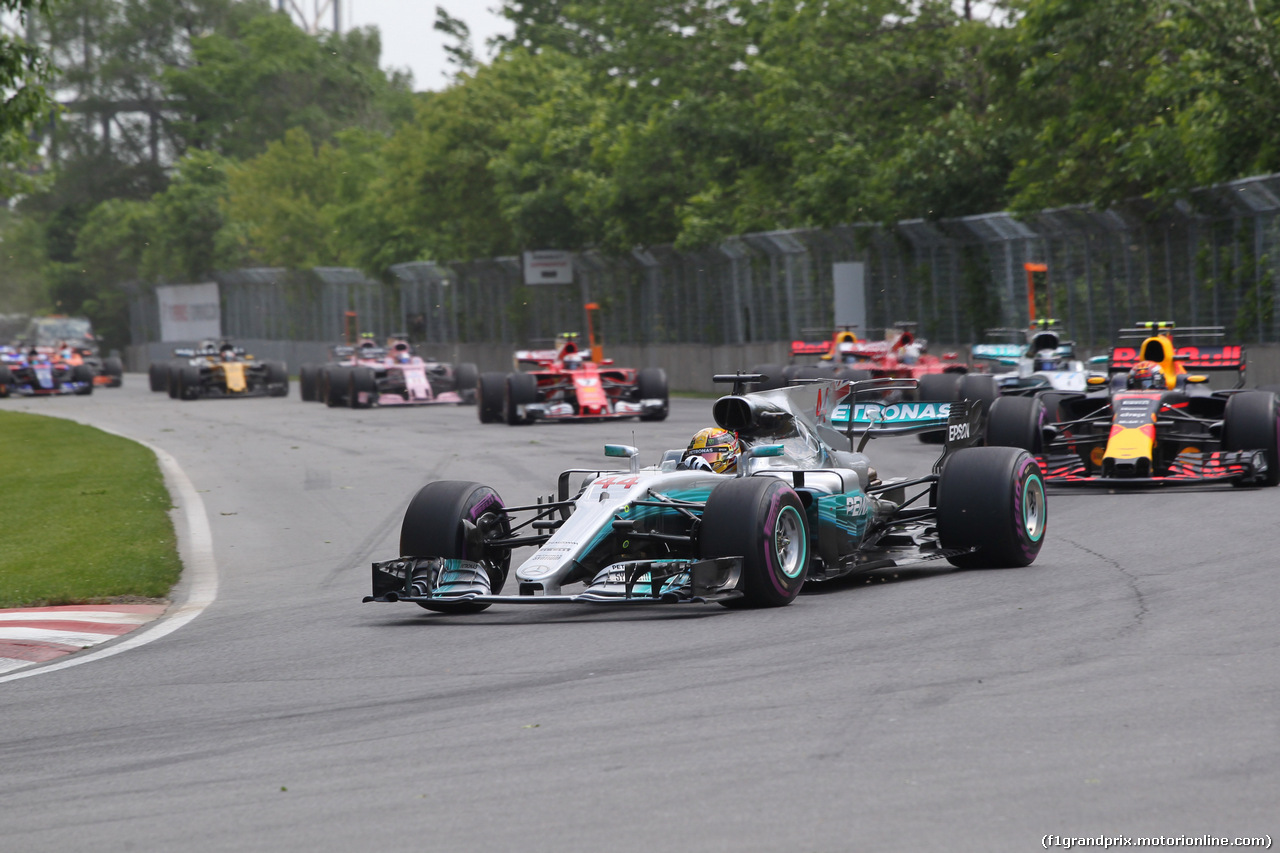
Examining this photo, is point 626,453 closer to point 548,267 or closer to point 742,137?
point 742,137

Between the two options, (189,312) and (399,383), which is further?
(189,312)

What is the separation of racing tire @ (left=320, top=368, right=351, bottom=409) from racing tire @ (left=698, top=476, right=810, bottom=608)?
26107 millimetres

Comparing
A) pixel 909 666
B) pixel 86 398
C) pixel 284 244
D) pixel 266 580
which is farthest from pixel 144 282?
pixel 909 666

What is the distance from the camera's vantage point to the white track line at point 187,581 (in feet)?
27.6

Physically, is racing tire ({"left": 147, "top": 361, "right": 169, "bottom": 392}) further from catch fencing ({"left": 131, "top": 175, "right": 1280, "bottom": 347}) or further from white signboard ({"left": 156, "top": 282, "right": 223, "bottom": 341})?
white signboard ({"left": 156, "top": 282, "right": 223, "bottom": 341})

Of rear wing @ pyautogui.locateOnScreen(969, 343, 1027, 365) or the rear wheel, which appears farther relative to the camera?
rear wing @ pyautogui.locateOnScreen(969, 343, 1027, 365)

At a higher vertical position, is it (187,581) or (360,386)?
(360,386)

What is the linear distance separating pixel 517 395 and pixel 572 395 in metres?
1.21

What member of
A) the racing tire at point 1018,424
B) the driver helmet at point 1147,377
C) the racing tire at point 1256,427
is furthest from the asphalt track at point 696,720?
the driver helmet at point 1147,377

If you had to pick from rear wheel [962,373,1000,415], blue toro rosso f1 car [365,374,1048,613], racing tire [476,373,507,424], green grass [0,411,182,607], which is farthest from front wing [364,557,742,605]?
racing tire [476,373,507,424]

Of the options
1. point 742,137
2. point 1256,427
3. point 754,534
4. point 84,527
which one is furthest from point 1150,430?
point 742,137

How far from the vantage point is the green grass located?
10.8 m

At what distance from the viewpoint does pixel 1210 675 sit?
21.3 ft

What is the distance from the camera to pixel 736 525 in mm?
8383
